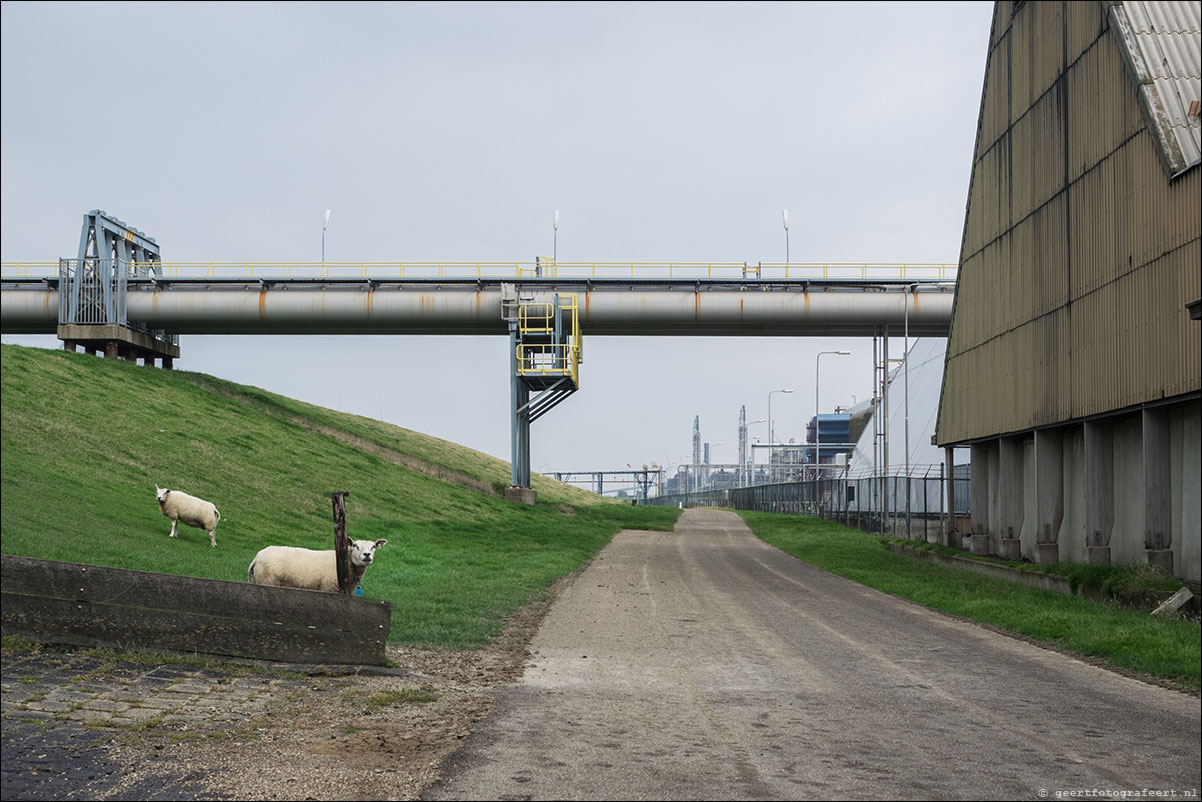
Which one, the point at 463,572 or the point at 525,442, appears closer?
the point at 463,572

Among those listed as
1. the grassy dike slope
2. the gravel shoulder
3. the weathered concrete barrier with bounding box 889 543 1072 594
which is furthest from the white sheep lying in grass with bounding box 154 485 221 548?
the weathered concrete barrier with bounding box 889 543 1072 594

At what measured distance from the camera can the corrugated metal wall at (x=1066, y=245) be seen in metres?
21.5

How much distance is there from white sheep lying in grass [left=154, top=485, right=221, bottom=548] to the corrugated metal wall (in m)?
21.3

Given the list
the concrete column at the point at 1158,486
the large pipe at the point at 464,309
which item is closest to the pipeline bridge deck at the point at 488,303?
the large pipe at the point at 464,309

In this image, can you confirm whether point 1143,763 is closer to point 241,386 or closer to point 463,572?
point 463,572

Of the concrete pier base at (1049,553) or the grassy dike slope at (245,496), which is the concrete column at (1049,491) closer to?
the concrete pier base at (1049,553)

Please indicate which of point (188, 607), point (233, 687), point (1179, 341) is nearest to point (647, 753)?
point (233, 687)

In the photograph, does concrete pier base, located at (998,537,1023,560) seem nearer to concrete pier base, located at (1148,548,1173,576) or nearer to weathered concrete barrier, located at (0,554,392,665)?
concrete pier base, located at (1148,548,1173,576)

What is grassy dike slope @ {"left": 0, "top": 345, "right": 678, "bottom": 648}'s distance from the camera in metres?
21.1

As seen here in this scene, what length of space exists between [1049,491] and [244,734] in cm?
2431

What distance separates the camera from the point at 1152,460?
73.2 feet

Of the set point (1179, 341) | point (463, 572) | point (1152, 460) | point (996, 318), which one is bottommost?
point (463, 572)

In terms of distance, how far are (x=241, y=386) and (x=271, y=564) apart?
46704mm

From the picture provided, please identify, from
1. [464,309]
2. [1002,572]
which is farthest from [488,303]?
[1002,572]
